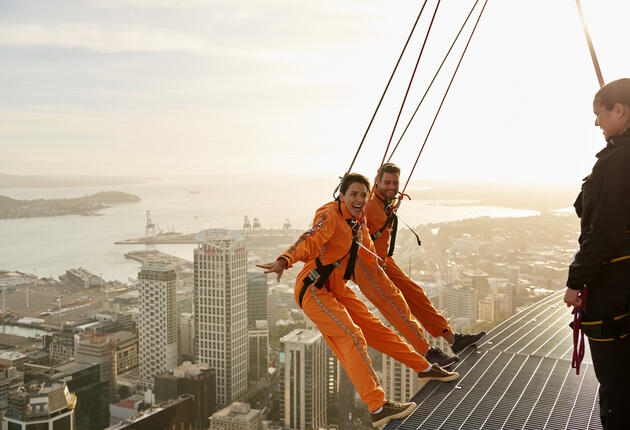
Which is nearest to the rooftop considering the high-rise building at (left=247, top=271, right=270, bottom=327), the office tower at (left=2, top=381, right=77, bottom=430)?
the office tower at (left=2, top=381, right=77, bottom=430)

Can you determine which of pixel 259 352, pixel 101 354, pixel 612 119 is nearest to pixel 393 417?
pixel 612 119

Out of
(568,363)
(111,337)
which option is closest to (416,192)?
(111,337)

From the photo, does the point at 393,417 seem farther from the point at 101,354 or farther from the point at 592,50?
the point at 101,354

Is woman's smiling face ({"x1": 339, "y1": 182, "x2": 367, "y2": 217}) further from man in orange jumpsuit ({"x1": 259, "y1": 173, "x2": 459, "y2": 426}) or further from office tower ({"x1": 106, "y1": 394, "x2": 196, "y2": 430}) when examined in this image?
office tower ({"x1": 106, "y1": 394, "x2": 196, "y2": 430})

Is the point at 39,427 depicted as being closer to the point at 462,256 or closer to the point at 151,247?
the point at 462,256

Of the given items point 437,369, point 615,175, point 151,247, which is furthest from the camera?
point 151,247
